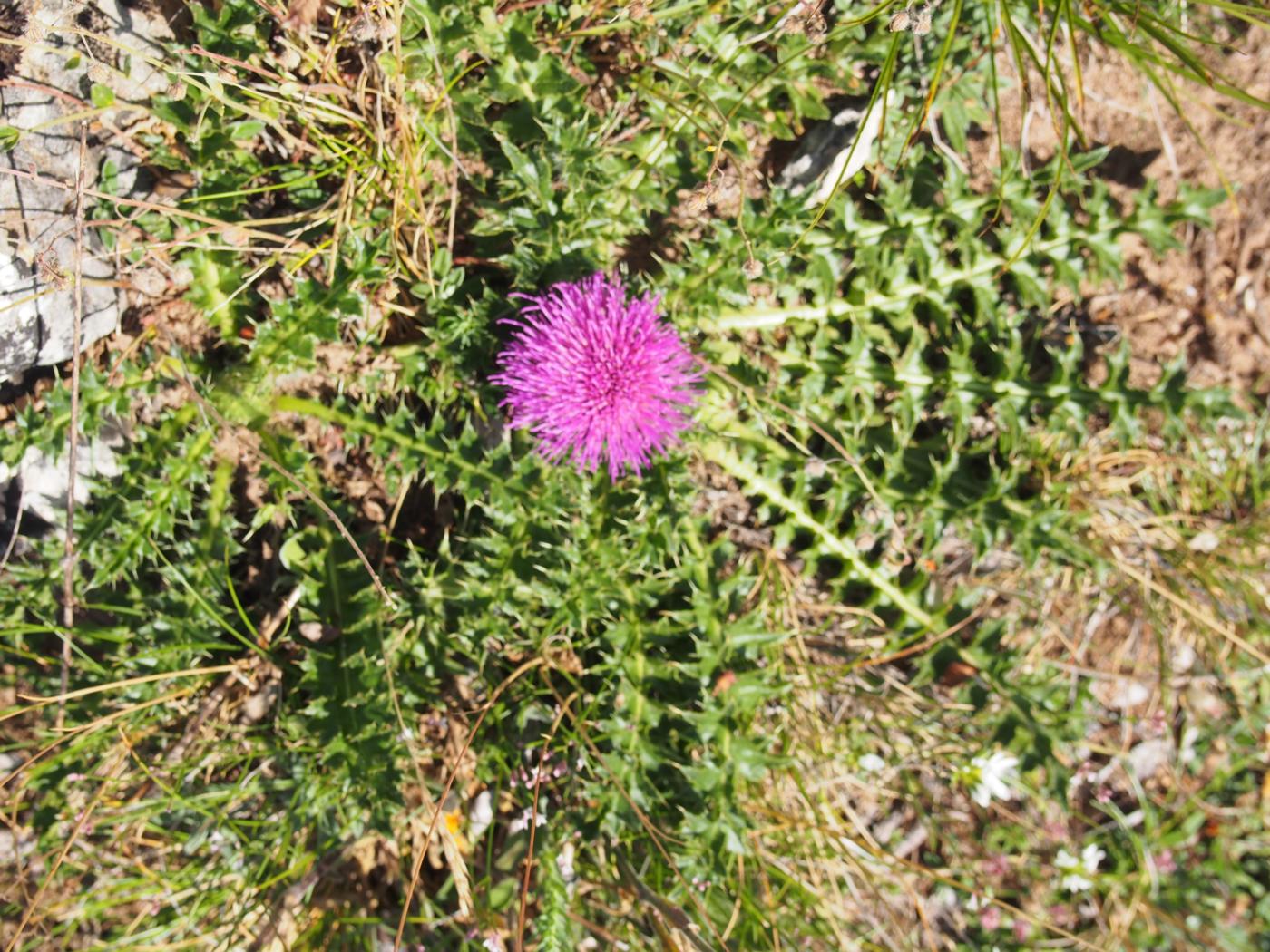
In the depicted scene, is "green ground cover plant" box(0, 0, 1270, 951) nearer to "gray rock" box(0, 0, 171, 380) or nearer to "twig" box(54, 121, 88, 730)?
"twig" box(54, 121, 88, 730)

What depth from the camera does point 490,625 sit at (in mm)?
3525

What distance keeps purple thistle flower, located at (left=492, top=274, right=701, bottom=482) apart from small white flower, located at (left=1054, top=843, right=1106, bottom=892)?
3.30 meters

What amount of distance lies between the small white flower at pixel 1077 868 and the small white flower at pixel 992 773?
692 millimetres

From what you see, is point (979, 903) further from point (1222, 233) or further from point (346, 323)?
point (346, 323)

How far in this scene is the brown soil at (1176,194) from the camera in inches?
166

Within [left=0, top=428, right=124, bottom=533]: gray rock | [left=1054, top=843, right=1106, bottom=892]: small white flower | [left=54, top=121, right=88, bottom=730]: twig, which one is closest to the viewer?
[left=54, top=121, right=88, bottom=730]: twig

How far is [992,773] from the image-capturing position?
424cm

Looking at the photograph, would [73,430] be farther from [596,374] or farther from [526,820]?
[526,820]

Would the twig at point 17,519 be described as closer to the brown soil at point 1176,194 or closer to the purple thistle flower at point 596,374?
the purple thistle flower at point 596,374

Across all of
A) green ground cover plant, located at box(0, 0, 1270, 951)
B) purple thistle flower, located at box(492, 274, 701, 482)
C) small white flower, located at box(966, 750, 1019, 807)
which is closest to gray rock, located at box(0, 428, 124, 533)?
green ground cover plant, located at box(0, 0, 1270, 951)

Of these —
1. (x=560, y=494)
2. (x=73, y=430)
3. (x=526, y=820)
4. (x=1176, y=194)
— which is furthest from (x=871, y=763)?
(x=73, y=430)

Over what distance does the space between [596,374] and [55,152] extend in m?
2.18

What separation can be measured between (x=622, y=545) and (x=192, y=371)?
1865 mm

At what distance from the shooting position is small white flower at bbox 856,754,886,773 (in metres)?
4.26
